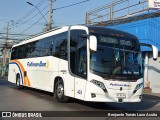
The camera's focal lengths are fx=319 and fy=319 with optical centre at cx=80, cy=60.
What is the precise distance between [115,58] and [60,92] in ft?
11.4

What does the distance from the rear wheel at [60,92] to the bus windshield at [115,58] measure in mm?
2828

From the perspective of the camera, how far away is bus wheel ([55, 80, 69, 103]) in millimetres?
14116

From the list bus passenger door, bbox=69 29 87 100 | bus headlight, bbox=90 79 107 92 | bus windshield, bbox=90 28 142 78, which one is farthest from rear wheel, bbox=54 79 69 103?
bus windshield, bbox=90 28 142 78

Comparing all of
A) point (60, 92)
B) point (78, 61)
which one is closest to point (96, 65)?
point (78, 61)

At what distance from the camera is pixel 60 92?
1440 cm

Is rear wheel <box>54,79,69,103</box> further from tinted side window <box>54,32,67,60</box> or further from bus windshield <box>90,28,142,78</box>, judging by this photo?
bus windshield <box>90,28,142,78</box>

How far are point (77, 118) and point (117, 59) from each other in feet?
10.3

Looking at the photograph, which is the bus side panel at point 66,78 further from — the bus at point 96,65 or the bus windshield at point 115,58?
the bus windshield at point 115,58

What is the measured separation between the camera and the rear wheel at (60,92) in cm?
1412

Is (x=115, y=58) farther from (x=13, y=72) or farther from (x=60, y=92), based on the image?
(x=13, y=72)

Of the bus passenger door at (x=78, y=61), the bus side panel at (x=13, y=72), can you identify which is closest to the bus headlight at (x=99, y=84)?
the bus passenger door at (x=78, y=61)

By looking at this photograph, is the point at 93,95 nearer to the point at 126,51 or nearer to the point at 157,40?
the point at 126,51

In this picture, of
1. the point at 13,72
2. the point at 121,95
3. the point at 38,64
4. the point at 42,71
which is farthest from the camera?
the point at 13,72

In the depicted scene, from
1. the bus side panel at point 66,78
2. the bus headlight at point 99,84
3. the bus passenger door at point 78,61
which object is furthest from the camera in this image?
the bus side panel at point 66,78
